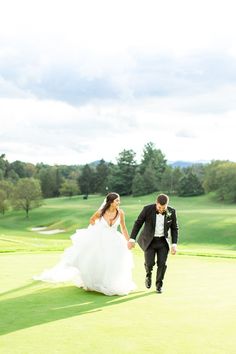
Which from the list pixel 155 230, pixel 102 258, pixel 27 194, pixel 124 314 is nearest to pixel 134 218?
pixel 27 194

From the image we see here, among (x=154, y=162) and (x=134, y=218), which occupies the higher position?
(x=154, y=162)

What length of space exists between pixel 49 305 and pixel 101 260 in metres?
2.11

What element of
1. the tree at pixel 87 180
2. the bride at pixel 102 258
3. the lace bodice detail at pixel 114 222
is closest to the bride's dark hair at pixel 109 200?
the bride at pixel 102 258

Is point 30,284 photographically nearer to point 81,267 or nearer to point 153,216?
point 81,267

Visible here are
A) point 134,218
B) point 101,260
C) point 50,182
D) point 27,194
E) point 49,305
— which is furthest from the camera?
point 50,182

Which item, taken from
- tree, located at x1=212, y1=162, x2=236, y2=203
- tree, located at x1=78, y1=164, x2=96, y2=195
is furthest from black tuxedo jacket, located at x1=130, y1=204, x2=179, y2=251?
tree, located at x1=78, y1=164, x2=96, y2=195

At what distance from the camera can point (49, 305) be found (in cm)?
880

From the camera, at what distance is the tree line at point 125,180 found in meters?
91.4

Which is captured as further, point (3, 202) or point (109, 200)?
point (3, 202)

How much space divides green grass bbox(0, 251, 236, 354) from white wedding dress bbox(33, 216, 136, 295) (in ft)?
0.81

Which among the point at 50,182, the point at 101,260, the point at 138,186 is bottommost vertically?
the point at 101,260

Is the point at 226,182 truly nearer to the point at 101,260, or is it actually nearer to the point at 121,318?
the point at 101,260

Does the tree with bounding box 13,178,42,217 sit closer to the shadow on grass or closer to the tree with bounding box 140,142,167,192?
the tree with bounding box 140,142,167,192

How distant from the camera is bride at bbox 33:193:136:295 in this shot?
34.2 feet
